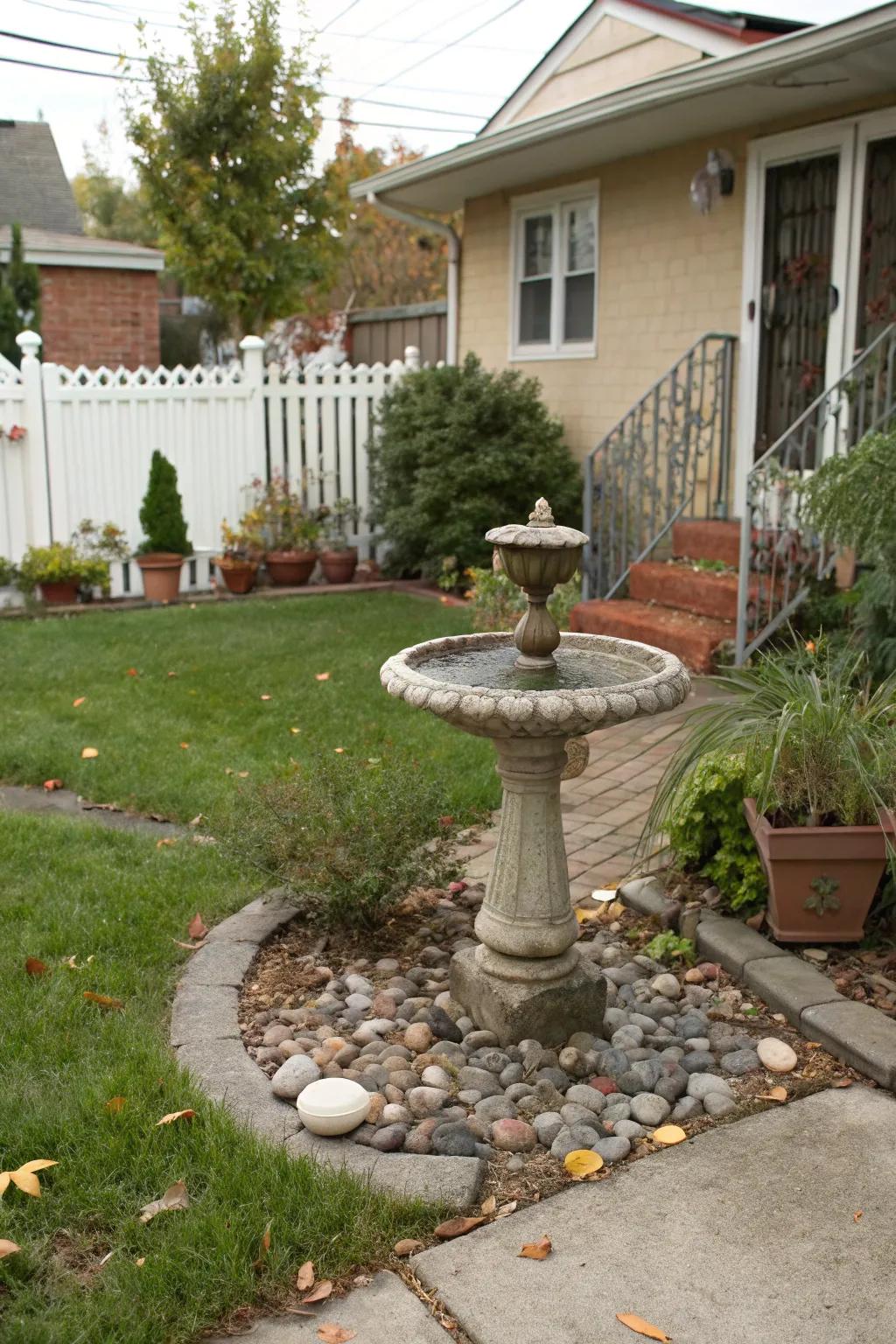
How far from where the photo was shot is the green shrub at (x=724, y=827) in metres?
4.00

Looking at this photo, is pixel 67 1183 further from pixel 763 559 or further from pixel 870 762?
pixel 763 559

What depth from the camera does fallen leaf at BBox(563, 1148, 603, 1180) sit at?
9.18ft

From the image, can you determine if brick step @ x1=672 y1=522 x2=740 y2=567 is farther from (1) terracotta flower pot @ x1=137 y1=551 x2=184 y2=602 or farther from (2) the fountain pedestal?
(2) the fountain pedestal

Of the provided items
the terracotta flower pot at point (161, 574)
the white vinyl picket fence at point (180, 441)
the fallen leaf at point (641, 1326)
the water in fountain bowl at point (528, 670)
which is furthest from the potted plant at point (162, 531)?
the fallen leaf at point (641, 1326)

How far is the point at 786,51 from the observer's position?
7.06 m

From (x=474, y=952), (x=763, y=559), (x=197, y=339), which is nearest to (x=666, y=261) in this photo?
(x=763, y=559)

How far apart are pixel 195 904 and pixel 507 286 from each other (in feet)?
28.9

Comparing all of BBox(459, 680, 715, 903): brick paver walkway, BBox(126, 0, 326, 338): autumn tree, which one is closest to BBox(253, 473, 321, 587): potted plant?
BBox(459, 680, 715, 903): brick paver walkway

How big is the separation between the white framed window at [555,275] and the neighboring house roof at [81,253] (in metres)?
8.18

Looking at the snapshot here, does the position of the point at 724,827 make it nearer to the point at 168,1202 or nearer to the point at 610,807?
the point at 610,807

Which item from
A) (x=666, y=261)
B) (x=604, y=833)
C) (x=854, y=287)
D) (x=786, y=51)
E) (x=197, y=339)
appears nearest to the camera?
(x=604, y=833)

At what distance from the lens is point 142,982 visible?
3.63m

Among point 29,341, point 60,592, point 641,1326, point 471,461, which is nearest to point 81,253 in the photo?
point 29,341

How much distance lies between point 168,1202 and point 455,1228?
592mm
